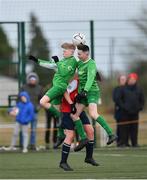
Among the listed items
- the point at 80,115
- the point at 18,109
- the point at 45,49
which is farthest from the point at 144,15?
the point at 80,115

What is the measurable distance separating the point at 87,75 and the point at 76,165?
198 centimetres

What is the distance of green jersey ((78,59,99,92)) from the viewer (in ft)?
46.5

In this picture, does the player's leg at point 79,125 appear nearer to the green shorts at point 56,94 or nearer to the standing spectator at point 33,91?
the green shorts at point 56,94

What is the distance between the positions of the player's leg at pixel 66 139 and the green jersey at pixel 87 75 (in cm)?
55

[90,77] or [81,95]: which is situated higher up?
[90,77]

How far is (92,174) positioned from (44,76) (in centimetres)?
1029

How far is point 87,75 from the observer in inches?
563

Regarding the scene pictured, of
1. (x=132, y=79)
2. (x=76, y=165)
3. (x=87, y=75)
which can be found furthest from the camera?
(x=132, y=79)

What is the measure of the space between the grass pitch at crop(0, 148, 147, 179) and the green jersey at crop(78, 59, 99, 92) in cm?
134

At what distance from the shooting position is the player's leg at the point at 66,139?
46.8 feet

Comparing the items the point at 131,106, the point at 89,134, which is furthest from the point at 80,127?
the point at 131,106

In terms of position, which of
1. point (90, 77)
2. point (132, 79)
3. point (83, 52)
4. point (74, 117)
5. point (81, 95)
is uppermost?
point (83, 52)

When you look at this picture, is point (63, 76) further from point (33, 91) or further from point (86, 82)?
point (33, 91)

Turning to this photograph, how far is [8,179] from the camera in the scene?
41.1 ft
